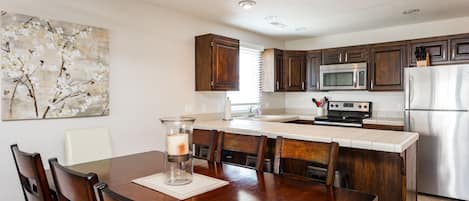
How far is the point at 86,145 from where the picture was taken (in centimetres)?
249

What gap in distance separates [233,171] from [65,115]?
70.4 inches

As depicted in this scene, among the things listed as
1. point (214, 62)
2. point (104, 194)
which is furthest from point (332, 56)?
point (104, 194)

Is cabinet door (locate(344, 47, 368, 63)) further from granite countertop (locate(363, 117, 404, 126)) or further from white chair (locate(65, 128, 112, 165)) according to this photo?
white chair (locate(65, 128, 112, 165))

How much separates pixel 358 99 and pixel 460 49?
5.17ft

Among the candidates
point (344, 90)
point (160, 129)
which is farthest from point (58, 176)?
point (344, 90)

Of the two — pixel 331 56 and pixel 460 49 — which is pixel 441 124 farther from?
pixel 331 56

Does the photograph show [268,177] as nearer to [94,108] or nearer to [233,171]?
[233,171]

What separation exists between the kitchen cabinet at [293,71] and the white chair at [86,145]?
3.23 m

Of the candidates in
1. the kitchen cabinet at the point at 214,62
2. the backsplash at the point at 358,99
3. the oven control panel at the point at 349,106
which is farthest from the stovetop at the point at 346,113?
the kitchen cabinet at the point at 214,62

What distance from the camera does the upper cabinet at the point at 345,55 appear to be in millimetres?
4520

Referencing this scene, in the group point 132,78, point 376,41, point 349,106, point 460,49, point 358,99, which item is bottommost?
point 349,106

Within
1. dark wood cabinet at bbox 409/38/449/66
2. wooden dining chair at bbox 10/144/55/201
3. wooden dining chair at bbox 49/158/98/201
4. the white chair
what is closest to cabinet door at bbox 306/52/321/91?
dark wood cabinet at bbox 409/38/449/66

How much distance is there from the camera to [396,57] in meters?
4.22

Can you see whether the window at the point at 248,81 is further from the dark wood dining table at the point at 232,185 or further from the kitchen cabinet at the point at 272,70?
the dark wood dining table at the point at 232,185
